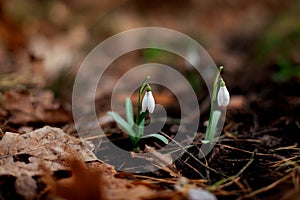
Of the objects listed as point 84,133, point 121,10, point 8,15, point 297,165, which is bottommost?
point 297,165

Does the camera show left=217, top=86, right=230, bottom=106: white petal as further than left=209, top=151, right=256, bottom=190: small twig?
Yes

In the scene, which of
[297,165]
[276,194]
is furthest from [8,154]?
[297,165]

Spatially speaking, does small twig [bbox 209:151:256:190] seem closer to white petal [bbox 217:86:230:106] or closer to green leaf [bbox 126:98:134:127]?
white petal [bbox 217:86:230:106]

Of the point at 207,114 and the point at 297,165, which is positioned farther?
the point at 207,114

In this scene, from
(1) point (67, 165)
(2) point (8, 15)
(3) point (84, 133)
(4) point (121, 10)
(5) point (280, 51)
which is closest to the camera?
(1) point (67, 165)

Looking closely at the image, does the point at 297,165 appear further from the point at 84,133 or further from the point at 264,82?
the point at 264,82

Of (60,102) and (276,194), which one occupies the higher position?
(60,102)

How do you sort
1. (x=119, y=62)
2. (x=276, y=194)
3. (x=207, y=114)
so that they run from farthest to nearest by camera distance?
(x=119, y=62)
(x=207, y=114)
(x=276, y=194)

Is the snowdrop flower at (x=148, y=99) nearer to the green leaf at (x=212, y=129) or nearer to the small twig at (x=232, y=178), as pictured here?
the green leaf at (x=212, y=129)

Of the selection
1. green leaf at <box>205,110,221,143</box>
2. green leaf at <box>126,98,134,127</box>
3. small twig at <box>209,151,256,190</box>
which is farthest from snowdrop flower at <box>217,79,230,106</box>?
green leaf at <box>126,98,134,127</box>
